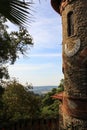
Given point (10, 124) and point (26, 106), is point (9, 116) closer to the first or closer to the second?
point (26, 106)

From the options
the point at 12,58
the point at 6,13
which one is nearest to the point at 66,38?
the point at 12,58

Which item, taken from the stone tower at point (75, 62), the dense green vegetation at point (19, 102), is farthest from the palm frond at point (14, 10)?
the dense green vegetation at point (19, 102)

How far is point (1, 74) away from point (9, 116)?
758cm

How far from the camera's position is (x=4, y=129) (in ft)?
47.1

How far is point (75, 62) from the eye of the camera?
47.3ft

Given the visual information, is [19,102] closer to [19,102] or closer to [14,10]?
A: [19,102]

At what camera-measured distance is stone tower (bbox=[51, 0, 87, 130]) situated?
1401 centimetres

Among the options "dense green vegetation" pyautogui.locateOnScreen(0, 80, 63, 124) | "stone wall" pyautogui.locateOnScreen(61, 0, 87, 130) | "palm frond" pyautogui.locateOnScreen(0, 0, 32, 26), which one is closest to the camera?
"palm frond" pyautogui.locateOnScreen(0, 0, 32, 26)

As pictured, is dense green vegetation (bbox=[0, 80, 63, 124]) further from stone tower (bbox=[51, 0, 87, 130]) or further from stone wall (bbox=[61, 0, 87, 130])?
stone wall (bbox=[61, 0, 87, 130])

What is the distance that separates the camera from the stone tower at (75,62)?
14.0m

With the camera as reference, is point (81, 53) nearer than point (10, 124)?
Yes

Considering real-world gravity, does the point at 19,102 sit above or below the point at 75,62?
below

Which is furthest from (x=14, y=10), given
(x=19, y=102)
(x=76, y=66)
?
(x=19, y=102)

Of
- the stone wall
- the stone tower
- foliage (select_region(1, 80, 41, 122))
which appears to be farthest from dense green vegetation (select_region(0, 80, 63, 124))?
the stone wall
